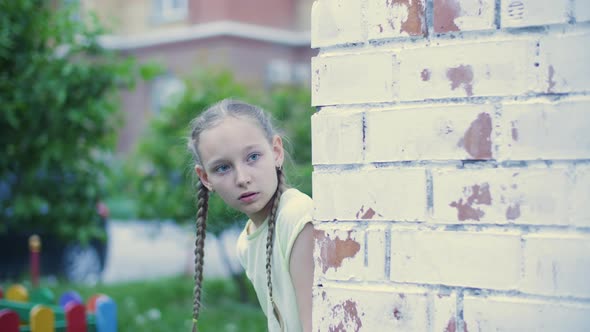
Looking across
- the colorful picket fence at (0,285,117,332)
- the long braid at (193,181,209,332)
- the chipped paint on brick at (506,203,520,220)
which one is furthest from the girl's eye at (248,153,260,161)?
the colorful picket fence at (0,285,117,332)

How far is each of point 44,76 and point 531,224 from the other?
555 cm

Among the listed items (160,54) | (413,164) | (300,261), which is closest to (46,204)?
(300,261)

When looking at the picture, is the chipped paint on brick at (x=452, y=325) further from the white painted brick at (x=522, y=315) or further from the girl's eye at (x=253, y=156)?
the girl's eye at (x=253, y=156)

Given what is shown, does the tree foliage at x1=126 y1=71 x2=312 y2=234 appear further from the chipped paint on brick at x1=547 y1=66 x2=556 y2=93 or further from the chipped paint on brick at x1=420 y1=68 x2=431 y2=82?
the chipped paint on brick at x1=547 y1=66 x2=556 y2=93

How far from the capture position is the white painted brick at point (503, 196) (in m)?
1.50

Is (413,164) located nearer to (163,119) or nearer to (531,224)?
(531,224)

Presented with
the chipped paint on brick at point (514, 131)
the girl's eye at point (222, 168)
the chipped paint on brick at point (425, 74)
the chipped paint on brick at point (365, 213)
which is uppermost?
the chipped paint on brick at point (425, 74)

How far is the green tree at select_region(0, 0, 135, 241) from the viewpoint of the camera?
645cm

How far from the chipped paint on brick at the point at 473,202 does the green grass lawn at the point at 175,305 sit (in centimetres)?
370

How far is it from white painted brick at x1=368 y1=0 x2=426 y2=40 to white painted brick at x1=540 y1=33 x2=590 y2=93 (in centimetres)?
26

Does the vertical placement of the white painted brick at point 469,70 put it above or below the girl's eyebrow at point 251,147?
above

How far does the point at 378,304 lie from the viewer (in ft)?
5.54

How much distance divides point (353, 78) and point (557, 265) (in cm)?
57

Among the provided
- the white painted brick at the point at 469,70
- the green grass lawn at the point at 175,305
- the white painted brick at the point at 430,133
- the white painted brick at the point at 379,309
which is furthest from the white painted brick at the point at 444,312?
the green grass lawn at the point at 175,305
